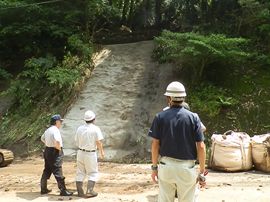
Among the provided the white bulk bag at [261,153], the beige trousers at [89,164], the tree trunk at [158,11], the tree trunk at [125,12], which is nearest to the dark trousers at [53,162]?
the beige trousers at [89,164]

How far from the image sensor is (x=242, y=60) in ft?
45.5

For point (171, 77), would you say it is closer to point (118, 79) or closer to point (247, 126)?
point (118, 79)

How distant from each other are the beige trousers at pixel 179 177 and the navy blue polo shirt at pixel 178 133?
3.1 inches

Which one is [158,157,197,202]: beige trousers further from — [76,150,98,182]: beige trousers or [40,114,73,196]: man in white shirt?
[40,114,73,196]: man in white shirt

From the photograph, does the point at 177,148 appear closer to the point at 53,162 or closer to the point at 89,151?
the point at 89,151

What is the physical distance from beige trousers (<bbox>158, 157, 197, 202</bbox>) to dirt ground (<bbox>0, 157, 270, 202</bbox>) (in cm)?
267

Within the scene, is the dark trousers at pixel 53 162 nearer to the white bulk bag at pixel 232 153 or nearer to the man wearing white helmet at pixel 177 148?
the white bulk bag at pixel 232 153

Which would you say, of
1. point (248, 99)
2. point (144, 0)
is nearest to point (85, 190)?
point (248, 99)

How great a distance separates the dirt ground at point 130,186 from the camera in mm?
7758

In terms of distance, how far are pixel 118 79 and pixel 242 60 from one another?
15.7ft

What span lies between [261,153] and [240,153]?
0.47 metres

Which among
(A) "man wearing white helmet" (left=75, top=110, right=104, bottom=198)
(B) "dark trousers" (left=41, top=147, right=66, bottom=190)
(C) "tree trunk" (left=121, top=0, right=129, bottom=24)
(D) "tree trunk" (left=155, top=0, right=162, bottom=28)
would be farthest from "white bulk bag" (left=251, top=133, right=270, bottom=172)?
(C) "tree trunk" (left=121, top=0, right=129, bottom=24)

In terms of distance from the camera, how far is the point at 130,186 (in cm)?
884

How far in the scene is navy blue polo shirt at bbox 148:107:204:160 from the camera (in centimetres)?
483
